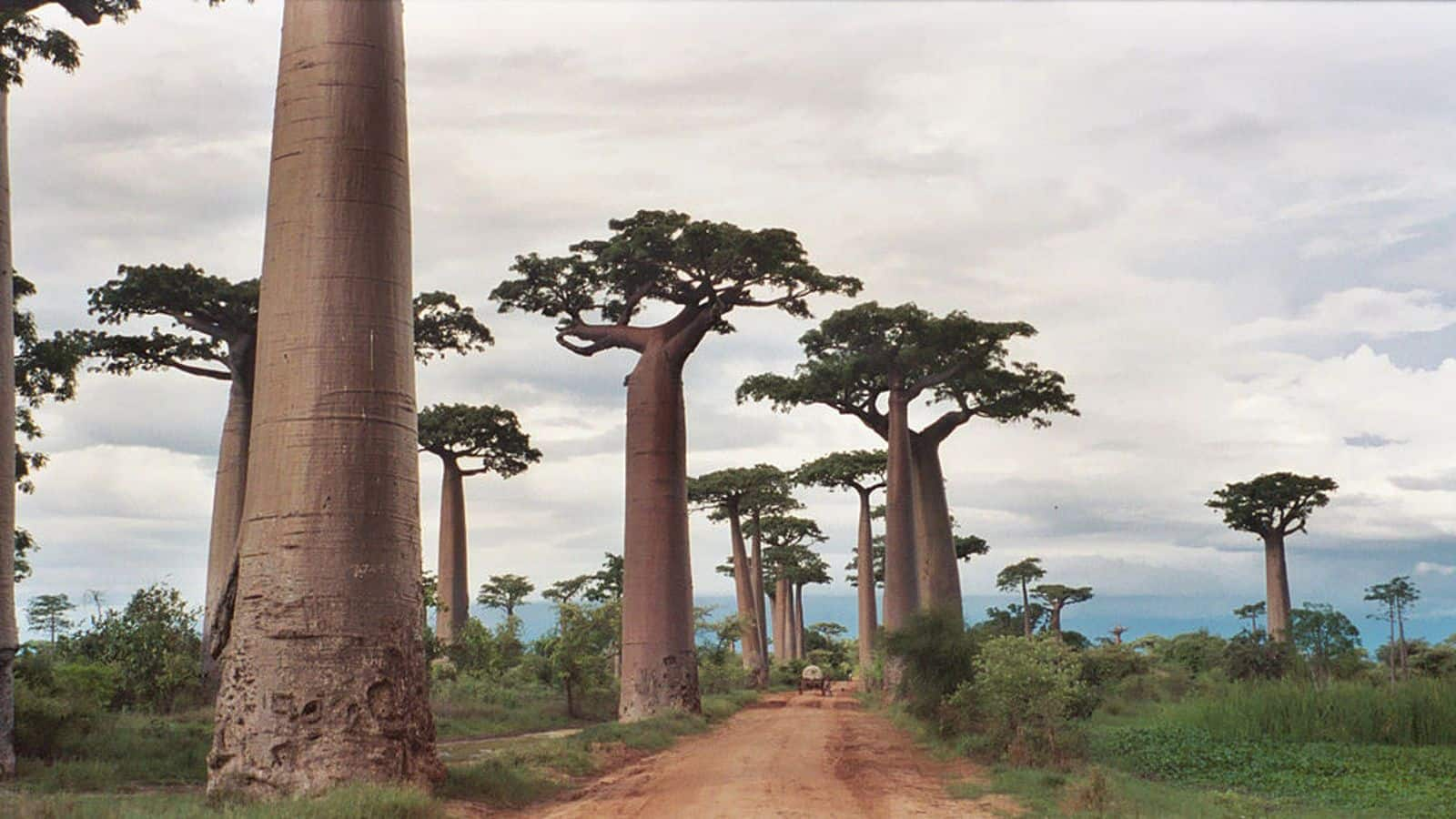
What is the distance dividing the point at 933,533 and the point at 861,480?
8331 mm

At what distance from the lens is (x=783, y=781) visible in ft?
36.2

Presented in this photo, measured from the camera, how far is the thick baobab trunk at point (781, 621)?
51719 mm

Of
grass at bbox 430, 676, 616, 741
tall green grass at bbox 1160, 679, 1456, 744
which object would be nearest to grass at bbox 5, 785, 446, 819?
grass at bbox 430, 676, 616, 741

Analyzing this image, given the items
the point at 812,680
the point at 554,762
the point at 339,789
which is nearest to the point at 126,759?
the point at 554,762

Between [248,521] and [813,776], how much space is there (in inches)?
217

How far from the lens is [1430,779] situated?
10.5 meters

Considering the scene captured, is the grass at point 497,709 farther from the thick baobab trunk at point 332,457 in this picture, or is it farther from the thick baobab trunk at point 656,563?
the thick baobab trunk at point 332,457

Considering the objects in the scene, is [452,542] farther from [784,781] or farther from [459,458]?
[784,781]

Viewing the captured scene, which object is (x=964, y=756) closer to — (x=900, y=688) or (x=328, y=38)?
(x=900, y=688)

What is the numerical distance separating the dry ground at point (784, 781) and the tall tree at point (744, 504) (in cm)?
1851

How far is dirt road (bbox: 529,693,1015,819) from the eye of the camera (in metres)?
9.33

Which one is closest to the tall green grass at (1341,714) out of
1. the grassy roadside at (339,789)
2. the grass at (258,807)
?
the grassy roadside at (339,789)

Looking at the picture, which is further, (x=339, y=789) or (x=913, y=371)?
(x=913, y=371)

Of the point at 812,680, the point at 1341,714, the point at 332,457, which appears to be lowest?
the point at 812,680
